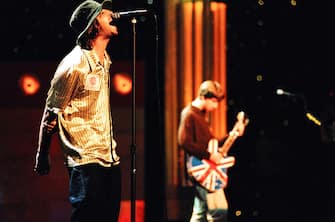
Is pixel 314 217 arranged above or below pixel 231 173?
below

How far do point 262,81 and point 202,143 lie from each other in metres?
2.48

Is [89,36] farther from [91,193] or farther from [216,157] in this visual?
[216,157]

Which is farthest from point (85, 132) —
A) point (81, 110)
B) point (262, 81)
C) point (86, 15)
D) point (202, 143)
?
point (262, 81)

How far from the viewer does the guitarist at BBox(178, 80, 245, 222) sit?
519 cm

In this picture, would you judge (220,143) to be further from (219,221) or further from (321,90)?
(321,90)

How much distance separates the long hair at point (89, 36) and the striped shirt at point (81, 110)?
9 cm

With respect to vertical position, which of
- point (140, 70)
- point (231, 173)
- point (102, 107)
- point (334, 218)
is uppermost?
point (140, 70)

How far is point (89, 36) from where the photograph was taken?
3291 millimetres

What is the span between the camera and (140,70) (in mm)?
5527

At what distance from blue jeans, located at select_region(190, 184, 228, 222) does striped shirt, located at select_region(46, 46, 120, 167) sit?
6.95ft

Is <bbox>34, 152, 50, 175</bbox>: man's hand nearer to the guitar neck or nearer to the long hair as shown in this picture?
the long hair

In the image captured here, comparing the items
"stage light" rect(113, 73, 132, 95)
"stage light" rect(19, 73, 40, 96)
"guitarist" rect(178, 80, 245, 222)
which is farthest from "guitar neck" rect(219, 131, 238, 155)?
"stage light" rect(19, 73, 40, 96)

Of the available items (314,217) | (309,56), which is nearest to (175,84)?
(314,217)

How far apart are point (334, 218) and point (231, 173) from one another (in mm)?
1321
